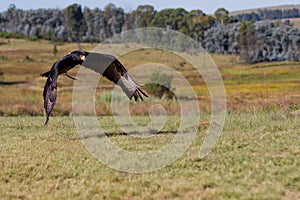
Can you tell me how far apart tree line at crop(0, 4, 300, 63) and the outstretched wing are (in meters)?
87.6

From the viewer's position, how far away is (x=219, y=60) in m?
95.2

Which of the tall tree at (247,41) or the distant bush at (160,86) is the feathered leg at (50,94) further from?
the tall tree at (247,41)

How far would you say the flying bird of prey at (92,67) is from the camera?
32.1ft

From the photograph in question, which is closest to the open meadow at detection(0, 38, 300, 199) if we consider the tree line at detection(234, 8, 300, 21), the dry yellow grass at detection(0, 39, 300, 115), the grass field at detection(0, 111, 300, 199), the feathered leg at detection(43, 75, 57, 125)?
the grass field at detection(0, 111, 300, 199)

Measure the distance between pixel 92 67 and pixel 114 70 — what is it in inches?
17.4

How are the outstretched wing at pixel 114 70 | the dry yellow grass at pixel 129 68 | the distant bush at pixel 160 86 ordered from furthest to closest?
1. the distant bush at pixel 160 86
2. the dry yellow grass at pixel 129 68
3. the outstretched wing at pixel 114 70

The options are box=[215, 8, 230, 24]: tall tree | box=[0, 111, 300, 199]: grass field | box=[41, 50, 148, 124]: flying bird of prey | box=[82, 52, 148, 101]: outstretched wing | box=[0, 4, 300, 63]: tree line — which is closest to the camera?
box=[0, 111, 300, 199]: grass field

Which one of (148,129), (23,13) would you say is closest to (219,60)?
(23,13)

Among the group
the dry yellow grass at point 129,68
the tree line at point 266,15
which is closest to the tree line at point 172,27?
the dry yellow grass at point 129,68

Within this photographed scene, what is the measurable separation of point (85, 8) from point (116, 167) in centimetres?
12489

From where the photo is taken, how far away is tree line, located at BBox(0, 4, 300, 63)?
9656 cm

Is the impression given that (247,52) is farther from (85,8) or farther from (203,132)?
(203,132)

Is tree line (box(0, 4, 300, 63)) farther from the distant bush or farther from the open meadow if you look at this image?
the open meadow

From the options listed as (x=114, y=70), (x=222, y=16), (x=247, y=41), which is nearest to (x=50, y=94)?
(x=114, y=70)
